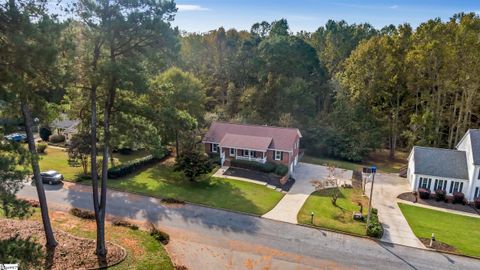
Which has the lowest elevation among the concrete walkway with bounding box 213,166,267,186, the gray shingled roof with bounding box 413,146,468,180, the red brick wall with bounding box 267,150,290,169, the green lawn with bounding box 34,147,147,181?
the concrete walkway with bounding box 213,166,267,186

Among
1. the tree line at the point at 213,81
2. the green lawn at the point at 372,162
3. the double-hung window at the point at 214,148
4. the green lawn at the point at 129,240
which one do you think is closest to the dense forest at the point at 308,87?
the tree line at the point at 213,81

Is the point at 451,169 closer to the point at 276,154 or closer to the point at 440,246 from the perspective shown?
the point at 440,246

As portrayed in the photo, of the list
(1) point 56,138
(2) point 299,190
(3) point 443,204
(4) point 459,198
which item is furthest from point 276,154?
(1) point 56,138

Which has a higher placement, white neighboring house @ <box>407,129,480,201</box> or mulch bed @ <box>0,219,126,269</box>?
white neighboring house @ <box>407,129,480,201</box>

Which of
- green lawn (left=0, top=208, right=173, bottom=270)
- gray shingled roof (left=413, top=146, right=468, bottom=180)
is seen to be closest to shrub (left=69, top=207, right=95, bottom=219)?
green lawn (left=0, top=208, right=173, bottom=270)

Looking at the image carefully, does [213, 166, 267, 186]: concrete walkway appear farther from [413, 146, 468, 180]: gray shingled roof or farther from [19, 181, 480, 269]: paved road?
[413, 146, 468, 180]: gray shingled roof

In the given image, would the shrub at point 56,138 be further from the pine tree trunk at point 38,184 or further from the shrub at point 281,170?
the pine tree trunk at point 38,184
